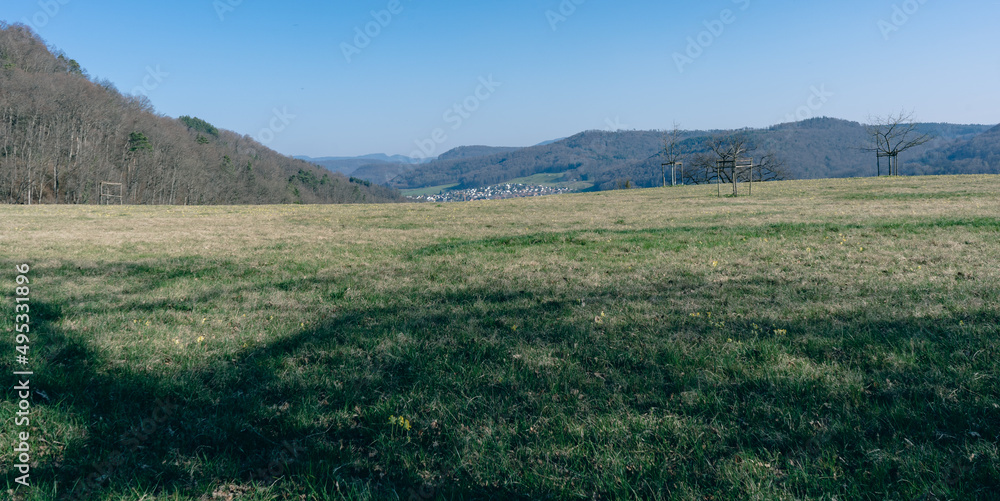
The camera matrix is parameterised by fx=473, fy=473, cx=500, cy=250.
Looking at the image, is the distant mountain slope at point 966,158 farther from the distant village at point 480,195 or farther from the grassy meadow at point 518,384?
the grassy meadow at point 518,384

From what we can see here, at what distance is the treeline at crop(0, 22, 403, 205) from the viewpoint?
56469 mm

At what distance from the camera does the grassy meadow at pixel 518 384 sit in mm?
3018

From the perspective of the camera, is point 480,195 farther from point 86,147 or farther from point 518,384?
point 518,384

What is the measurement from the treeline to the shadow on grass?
72812 millimetres

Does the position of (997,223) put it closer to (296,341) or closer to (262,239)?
(296,341)

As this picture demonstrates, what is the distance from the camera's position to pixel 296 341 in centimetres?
577

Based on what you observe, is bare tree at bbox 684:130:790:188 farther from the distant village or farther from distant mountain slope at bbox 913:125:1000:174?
distant mountain slope at bbox 913:125:1000:174

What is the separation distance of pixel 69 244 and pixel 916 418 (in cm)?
1972

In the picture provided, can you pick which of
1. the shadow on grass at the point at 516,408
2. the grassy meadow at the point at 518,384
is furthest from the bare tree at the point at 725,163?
the shadow on grass at the point at 516,408

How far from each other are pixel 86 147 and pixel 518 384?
83.5 m

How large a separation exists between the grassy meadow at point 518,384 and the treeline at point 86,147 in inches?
2653

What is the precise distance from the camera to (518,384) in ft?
14.3

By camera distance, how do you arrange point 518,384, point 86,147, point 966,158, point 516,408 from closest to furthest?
1. point 516,408
2. point 518,384
3. point 86,147
4. point 966,158

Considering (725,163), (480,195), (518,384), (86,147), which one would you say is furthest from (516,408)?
(86,147)
